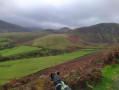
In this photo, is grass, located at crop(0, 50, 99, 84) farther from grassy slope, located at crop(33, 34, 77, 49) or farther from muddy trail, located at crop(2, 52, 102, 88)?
grassy slope, located at crop(33, 34, 77, 49)

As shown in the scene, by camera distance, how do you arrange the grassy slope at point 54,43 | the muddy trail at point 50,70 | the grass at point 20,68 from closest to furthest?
the muddy trail at point 50,70 → the grass at point 20,68 → the grassy slope at point 54,43

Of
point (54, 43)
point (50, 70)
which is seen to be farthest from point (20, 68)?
point (54, 43)

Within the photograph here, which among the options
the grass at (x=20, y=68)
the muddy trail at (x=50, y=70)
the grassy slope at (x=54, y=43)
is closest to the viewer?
the muddy trail at (x=50, y=70)

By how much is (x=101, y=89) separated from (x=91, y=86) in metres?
0.56

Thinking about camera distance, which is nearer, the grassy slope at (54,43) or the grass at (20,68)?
the grass at (20,68)

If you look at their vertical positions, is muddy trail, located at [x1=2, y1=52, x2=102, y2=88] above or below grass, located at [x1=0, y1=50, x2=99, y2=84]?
above

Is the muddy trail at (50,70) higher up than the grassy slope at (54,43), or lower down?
lower down

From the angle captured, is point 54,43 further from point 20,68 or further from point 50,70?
→ point 50,70

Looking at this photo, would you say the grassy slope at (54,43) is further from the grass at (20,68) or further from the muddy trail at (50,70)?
the muddy trail at (50,70)

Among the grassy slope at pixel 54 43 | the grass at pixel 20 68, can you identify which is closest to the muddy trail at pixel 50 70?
the grass at pixel 20 68

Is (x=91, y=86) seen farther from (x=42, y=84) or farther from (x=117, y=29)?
(x=117, y=29)

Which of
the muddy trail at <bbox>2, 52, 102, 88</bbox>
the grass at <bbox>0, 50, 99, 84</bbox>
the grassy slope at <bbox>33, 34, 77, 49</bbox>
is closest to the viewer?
the muddy trail at <bbox>2, 52, 102, 88</bbox>

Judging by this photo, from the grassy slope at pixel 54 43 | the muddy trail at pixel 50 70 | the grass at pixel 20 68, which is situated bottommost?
the grass at pixel 20 68

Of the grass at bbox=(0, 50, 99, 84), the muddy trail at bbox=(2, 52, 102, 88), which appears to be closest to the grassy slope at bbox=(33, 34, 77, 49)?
the grass at bbox=(0, 50, 99, 84)
